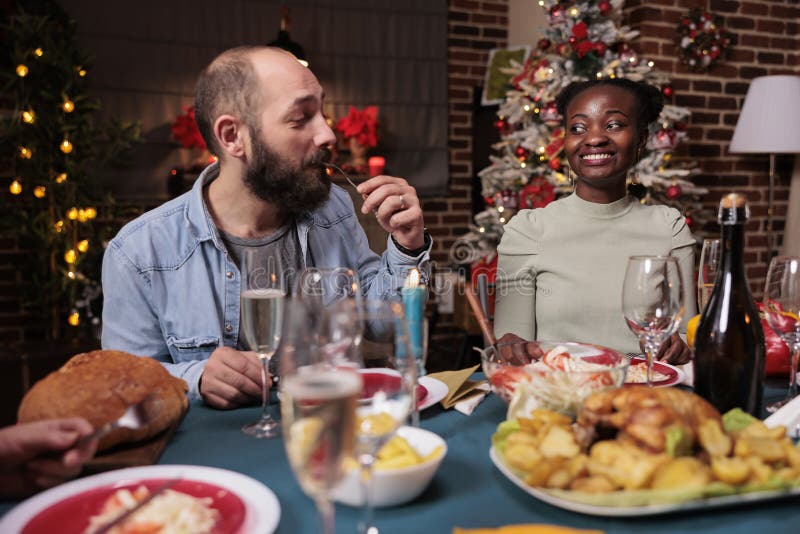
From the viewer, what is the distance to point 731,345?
958 millimetres

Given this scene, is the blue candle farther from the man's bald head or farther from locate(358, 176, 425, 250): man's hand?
the man's bald head

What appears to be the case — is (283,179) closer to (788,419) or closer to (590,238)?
(590,238)

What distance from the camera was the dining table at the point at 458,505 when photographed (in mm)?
667

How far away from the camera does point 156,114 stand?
4012mm

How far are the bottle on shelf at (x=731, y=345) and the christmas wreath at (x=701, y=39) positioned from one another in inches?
125

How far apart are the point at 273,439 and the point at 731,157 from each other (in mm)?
3887

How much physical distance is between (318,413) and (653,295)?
2.08ft

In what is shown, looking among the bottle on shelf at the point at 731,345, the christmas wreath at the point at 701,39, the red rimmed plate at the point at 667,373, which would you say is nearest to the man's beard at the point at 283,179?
the red rimmed plate at the point at 667,373

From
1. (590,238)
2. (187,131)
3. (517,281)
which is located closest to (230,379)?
(517,281)

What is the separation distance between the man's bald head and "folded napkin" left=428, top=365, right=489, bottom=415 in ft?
2.66

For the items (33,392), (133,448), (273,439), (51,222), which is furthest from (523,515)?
(51,222)

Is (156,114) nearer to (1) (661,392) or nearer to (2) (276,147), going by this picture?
(2) (276,147)

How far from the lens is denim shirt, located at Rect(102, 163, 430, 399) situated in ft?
4.68

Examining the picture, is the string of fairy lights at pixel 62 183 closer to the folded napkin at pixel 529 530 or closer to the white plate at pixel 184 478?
the white plate at pixel 184 478
